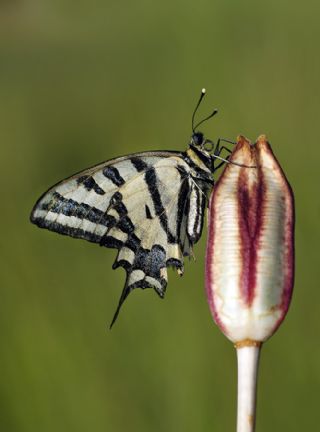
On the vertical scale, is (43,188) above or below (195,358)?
above

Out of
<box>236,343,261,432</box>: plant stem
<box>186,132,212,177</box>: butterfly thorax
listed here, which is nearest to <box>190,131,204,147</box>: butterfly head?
<box>186,132,212,177</box>: butterfly thorax

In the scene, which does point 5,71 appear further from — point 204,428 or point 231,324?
Result: point 231,324

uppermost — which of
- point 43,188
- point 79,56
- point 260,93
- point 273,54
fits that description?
point 79,56

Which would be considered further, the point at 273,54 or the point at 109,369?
the point at 273,54

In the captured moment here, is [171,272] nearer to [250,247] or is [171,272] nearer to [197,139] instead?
[197,139]

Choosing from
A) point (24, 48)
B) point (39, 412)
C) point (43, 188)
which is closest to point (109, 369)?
point (39, 412)

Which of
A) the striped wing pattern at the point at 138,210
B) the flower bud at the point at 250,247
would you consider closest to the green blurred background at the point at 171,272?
the striped wing pattern at the point at 138,210

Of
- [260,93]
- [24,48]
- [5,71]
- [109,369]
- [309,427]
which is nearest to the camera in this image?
[309,427]
